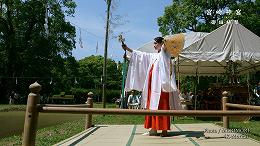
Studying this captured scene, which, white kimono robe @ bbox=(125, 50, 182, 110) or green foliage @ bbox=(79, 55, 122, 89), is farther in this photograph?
green foliage @ bbox=(79, 55, 122, 89)

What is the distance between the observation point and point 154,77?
25.2 ft

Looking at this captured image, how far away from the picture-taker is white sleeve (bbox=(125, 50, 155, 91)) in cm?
800

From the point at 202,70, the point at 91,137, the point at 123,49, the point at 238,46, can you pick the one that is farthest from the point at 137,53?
the point at 202,70

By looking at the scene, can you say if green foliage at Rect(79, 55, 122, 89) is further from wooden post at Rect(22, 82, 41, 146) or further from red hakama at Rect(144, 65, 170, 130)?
wooden post at Rect(22, 82, 41, 146)

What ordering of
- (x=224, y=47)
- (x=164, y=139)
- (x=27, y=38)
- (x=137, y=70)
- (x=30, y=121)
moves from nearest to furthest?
(x=30, y=121) → (x=164, y=139) → (x=137, y=70) → (x=224, y=47) → (x=27, y=38)

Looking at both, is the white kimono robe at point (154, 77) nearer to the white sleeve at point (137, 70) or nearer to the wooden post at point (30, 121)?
the white sleeve at point (137, 70)

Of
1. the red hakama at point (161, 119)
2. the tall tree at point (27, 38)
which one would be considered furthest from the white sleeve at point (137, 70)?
the tall tree at point (27, 38)

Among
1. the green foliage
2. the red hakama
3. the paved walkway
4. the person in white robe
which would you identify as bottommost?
the paved walkway

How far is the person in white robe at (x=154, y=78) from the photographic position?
7.51 m

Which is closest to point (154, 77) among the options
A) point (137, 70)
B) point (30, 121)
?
point (137, 70)

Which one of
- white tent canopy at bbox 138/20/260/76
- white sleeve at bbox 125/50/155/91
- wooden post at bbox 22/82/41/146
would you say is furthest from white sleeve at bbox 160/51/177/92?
white tent canopy at bbox 138/20/260/76

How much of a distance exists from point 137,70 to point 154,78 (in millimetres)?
530

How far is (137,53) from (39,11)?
28.9 meters

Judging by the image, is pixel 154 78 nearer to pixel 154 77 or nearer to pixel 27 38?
pixel 154 77
